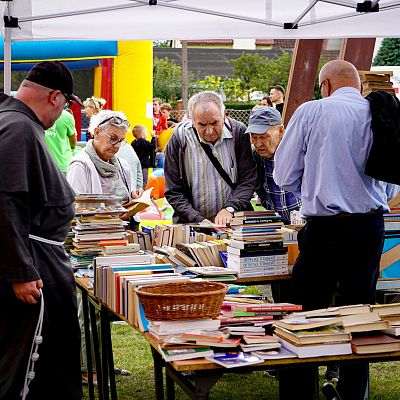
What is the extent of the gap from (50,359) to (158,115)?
1526 cm

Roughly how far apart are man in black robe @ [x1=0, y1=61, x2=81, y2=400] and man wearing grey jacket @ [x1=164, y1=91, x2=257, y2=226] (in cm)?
199

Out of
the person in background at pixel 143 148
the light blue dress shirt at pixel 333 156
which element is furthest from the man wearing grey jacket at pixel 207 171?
the person in background at pixel 143 148

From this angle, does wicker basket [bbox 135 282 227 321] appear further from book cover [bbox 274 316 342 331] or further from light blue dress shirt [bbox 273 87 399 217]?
light blue dress shirt [bbox 273 87 399 217]

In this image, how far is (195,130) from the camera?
5801 millimetres

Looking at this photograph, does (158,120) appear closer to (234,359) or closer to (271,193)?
(271,193)

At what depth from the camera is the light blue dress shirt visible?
14.0 feet

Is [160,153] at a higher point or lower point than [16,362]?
lower

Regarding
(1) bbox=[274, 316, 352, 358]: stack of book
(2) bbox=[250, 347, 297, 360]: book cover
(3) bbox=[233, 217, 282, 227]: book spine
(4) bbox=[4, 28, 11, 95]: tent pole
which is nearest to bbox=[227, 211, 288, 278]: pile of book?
(3) bbox=[233, 217, 282, 227]: book spine

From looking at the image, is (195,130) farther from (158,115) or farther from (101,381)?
(158,115)

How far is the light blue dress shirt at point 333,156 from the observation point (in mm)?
4277

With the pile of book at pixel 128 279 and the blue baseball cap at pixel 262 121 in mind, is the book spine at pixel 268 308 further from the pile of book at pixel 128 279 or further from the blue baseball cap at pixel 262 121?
the blue baseball cap at pixel 262 121

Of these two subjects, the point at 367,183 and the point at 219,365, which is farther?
the point at 367,183

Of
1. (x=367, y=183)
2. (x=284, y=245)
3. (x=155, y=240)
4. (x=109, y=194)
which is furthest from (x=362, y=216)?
(x=109, y=194)

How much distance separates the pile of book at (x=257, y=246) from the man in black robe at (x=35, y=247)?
1.26 m
